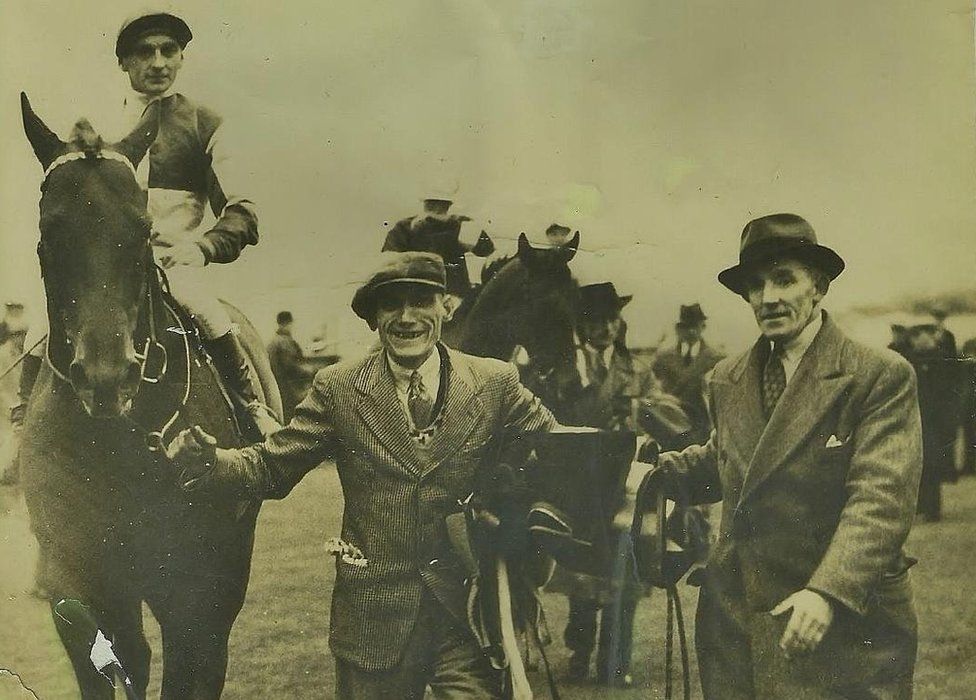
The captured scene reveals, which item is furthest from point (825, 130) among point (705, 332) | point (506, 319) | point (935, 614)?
point (935, 614)

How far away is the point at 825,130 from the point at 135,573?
2.55 m

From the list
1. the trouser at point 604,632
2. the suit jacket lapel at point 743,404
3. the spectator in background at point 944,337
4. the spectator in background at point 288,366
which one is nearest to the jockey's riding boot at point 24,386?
the spectator in background at point 288,366

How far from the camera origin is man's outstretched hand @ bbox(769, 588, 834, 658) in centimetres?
309

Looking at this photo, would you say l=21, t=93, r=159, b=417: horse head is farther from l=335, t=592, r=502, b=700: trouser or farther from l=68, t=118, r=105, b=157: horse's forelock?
l=335, t=592, r=502, b=700: trouser

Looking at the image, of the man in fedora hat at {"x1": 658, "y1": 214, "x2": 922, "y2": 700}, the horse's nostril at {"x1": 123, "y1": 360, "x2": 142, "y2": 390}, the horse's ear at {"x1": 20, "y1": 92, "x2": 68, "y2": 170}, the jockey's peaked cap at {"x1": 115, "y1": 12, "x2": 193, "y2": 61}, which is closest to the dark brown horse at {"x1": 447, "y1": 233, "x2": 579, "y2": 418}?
the man in fedora hat at {"x1": 658, "y1": 214, "x2": 922, "y2": 700}

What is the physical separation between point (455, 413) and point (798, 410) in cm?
104

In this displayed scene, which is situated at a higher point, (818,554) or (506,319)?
(506,319)

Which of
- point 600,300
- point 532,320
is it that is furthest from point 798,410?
point 532,320

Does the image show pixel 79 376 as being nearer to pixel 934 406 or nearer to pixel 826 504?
pixel 826 504

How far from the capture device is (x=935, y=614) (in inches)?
126

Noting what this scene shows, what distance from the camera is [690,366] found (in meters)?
3.22

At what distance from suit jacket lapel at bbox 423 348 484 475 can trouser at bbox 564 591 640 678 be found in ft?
1.96

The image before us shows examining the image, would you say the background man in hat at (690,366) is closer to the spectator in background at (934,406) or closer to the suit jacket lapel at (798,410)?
the suit jacket lapel at (798,410)

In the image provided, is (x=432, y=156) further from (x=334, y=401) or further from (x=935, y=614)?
(x=935, y=614)
